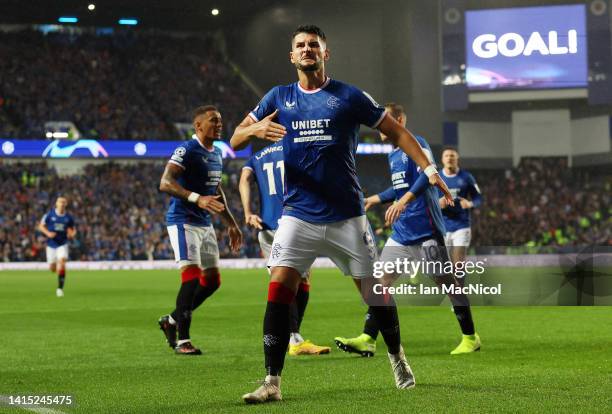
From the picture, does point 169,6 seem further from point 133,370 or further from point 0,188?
point 133,370

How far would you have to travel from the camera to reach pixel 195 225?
32.6 ft

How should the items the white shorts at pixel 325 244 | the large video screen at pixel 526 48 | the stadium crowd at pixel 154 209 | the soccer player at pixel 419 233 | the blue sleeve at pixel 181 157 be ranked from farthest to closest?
the stadium crowd at pixel 154 209 < the large video screen at pixel 526 48 < the blue sleeve at pixel 181 157 < the soccer player at pixel 419 233 < the white shorts at pixel 325 244

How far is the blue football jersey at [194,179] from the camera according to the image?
986 centimetres

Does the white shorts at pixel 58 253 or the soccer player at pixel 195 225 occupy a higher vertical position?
the soccer player at pixel 195 225

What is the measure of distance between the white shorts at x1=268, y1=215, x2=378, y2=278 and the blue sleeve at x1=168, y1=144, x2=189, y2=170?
11.4ft

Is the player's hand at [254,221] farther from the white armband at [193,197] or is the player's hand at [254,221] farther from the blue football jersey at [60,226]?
the blue football jersey at [60,226]

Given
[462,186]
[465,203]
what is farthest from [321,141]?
[462,186]

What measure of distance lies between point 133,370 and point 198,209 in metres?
2.40

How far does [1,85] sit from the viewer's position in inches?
1832

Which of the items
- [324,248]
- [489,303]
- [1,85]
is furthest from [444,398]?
[1,85]

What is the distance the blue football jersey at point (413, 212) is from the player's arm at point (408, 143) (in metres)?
2.99

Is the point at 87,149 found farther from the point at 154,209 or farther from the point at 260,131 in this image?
the point at 260,131

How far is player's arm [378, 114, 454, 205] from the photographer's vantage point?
6297mm

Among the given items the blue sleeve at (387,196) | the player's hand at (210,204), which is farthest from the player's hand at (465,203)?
the player's hand at (210,204)
